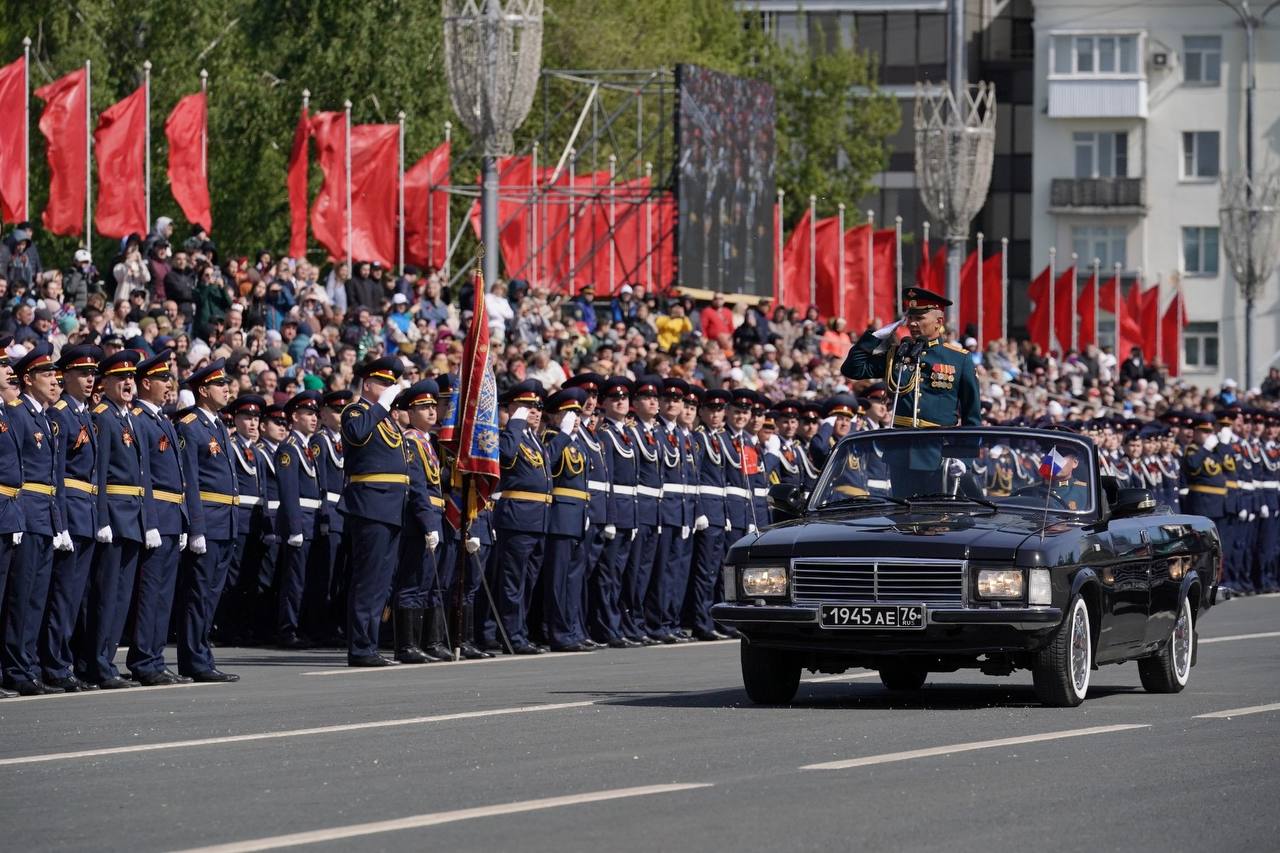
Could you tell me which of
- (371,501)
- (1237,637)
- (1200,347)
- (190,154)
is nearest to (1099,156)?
(1200,347)

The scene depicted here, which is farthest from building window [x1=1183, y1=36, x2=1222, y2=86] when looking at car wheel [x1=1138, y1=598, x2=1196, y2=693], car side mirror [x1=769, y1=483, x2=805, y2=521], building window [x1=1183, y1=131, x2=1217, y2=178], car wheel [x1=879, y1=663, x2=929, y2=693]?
car side mirror [x1=769, y1=483, x2=805, y2=521]

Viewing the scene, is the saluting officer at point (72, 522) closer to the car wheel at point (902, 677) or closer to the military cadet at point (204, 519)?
the military cadet at point (204, 519)

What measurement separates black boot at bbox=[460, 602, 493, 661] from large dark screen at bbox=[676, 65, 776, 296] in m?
22.0

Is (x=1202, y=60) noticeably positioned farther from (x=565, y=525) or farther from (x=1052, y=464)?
(x=1052, y=464)

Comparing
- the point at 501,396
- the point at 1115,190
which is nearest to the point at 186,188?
the point at 501,396

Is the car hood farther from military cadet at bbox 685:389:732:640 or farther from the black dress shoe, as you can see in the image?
military cadet at bbox 685:389:732:640

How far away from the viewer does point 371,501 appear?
→ 61.5 feet

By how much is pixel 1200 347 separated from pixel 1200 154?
19.0ft

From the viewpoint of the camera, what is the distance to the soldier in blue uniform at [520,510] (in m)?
20.5

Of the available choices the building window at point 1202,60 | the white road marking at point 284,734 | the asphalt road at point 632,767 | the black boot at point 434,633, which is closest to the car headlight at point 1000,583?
the asphalt road at point 632,767

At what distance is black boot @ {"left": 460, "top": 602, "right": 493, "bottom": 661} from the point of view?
19.8m

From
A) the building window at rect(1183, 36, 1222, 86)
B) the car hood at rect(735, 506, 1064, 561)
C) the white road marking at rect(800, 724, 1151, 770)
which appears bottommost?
the white road marking at rect(800, 724, 1151, 770)

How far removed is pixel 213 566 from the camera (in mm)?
17594

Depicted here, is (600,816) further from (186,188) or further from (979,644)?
(186,188)
